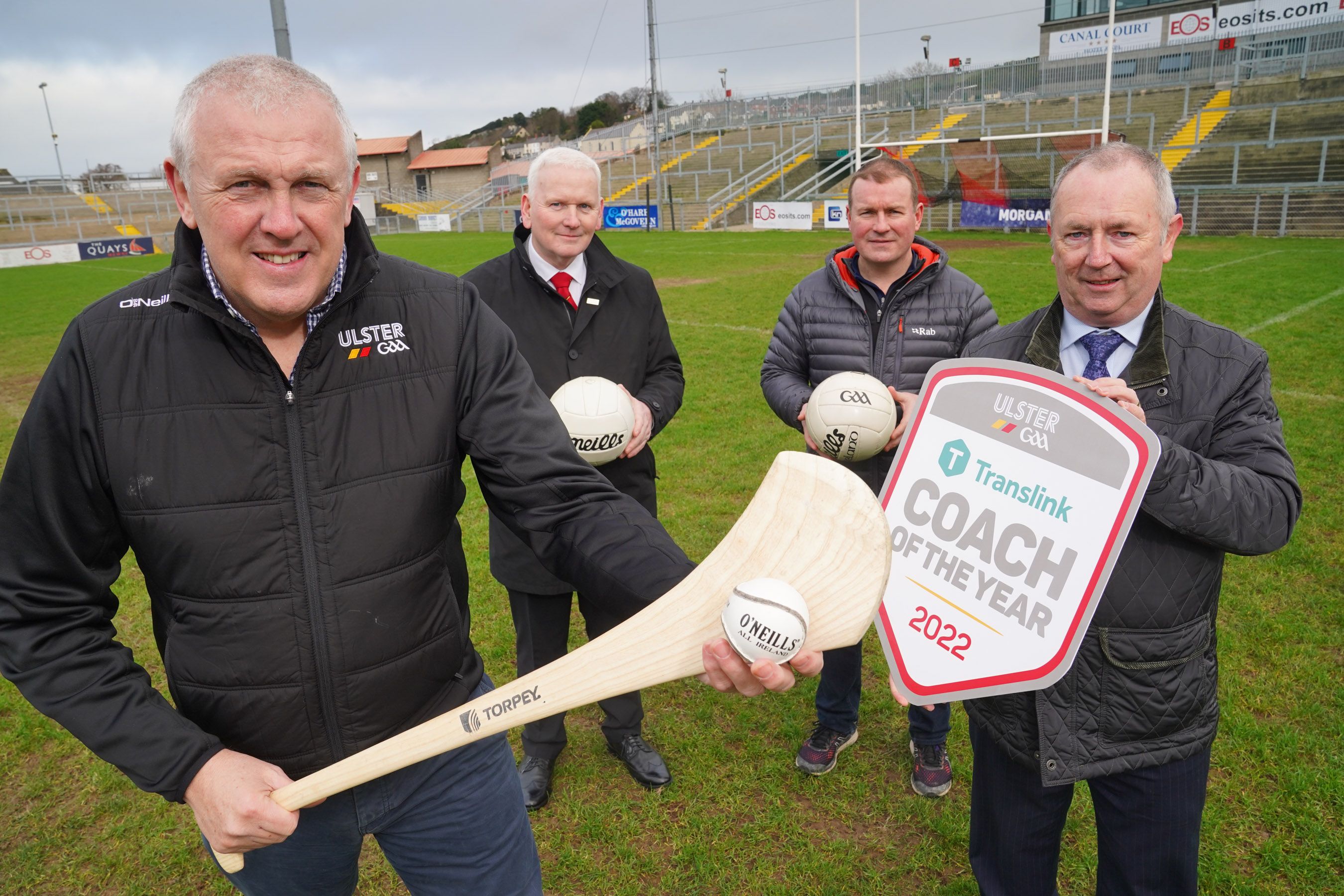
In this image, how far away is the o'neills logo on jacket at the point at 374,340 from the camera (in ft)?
6.03

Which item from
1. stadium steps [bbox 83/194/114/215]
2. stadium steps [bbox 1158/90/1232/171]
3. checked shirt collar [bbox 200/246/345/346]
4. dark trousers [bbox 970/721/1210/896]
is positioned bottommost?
dark trousers [bbox 970/721/1210/896]

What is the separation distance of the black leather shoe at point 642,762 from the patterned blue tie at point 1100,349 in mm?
2593

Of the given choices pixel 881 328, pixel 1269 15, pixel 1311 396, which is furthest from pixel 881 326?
pixel 1269 15

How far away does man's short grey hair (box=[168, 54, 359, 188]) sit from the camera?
1583 mm

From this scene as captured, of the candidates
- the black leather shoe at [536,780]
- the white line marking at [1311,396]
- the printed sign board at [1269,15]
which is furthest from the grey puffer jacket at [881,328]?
the printed sign board at [1269,15]

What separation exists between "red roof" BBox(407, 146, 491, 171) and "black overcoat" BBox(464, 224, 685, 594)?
231ft

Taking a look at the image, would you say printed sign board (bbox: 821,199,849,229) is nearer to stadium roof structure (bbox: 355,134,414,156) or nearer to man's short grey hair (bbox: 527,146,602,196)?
man's short grey hair (bbox: 527,146,602,196)

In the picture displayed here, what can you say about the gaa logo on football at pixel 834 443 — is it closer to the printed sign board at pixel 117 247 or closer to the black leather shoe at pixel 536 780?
the black leather shoe at pixel 536 780

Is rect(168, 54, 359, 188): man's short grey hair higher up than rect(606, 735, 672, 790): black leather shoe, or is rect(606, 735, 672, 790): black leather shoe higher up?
rect(168, 54, 359, 188): man's short grey hair

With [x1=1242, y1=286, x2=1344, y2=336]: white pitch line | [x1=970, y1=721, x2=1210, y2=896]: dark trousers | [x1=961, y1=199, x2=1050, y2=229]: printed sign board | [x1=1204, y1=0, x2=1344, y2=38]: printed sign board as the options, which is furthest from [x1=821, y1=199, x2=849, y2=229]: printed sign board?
[x1=970, y1=721, x2=1210, y2=896]: dark trousers

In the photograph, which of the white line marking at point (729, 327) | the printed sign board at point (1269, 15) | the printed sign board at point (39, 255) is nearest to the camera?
the white line marking at point (729, 327)

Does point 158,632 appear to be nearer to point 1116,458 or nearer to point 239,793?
point 239,793

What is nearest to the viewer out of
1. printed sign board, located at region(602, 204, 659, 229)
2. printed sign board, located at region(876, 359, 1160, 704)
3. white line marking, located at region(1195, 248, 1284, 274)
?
printed sign board, located at region(876, 359, 1160, 704)

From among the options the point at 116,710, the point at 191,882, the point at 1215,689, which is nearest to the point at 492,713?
the point at 116,710
